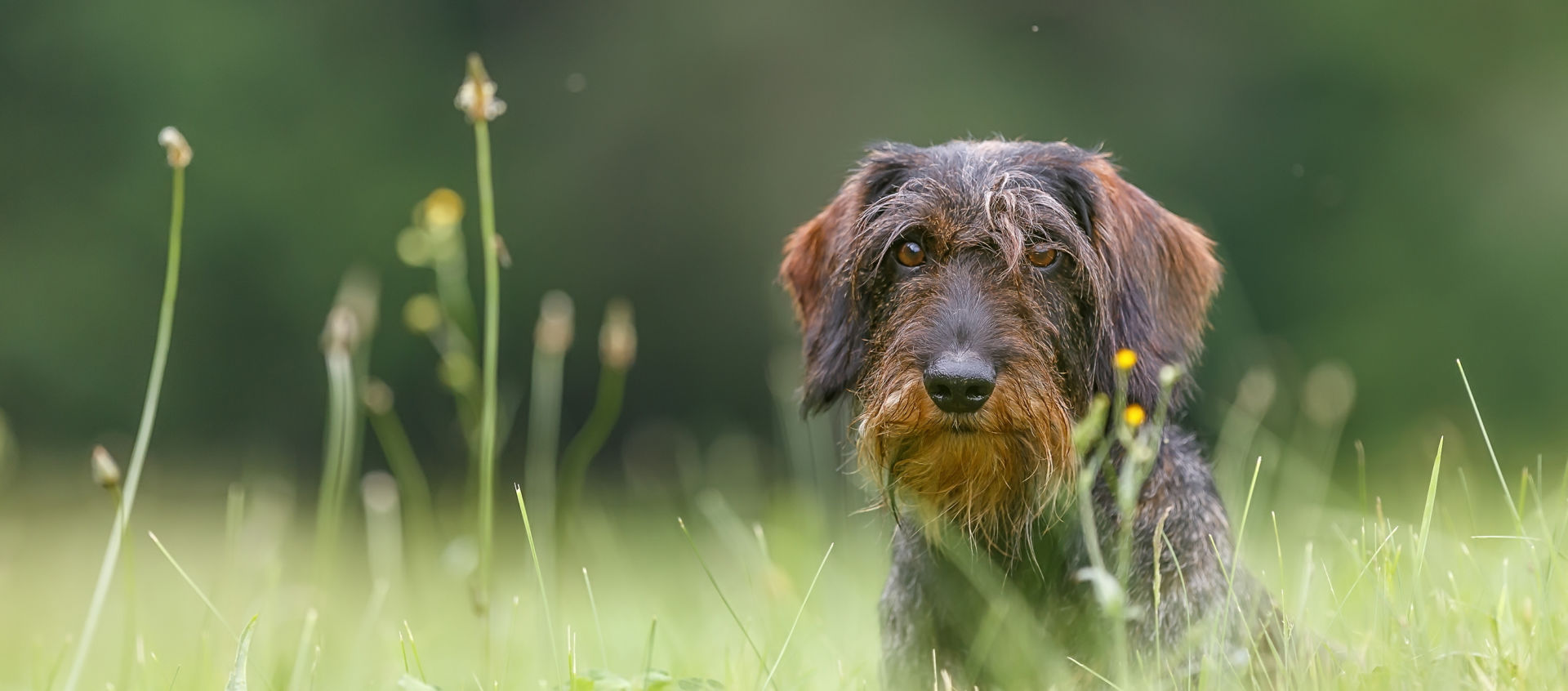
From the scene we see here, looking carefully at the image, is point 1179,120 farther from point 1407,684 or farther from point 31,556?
point 1407,684

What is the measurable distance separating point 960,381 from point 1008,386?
4.6 inches

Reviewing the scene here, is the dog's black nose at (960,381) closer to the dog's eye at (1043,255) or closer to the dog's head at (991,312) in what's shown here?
the dog's head at (991,312)

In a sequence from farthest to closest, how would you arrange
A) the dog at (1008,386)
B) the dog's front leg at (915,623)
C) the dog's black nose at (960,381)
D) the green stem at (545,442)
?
1. the green stem at (545,442)
2. the dog's front leg at (915,623)
3. the dog at (1008,386)
4. the dog's black nose at (960,381)

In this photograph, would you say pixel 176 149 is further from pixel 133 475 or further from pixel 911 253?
pixel 911 253

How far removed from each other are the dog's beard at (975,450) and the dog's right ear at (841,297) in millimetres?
252

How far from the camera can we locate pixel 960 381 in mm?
2979

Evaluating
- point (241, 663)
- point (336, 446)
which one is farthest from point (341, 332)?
point (241, 663)

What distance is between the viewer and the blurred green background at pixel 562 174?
38.4ft

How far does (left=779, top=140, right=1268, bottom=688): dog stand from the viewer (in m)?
3.10

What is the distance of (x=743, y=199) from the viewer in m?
12.6

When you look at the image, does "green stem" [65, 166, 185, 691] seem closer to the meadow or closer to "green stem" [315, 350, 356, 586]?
the meadow

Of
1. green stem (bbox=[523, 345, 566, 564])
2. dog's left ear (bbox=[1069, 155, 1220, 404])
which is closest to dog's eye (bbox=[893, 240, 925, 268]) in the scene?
dog's left ear (bbox=[1069, 155, 1220, 404])

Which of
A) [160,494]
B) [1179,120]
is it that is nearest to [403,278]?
[160,494]

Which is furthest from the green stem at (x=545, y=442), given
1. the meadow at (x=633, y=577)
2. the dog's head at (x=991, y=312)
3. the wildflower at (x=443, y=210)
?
the dog's head at (x=991, y=312)
